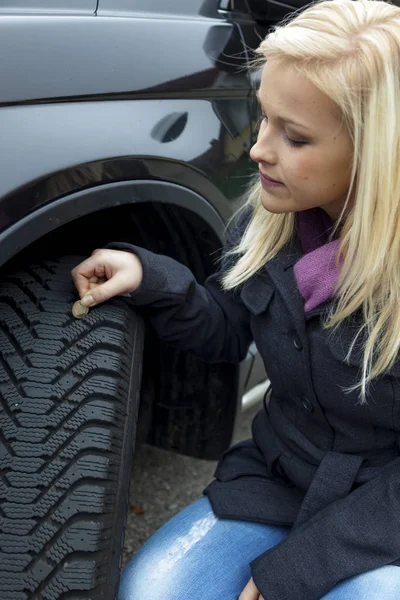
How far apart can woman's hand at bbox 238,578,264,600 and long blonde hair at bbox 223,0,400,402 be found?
1.37 ft

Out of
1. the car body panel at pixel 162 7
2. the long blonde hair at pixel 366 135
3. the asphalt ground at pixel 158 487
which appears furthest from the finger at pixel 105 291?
the asphalt ground at pixel 158 487

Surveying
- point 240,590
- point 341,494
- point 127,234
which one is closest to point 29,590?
point 240,590

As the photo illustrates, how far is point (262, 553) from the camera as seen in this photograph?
1555mm

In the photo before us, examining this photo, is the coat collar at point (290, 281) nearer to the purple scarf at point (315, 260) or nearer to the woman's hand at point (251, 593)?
the purple scarf at point (315, 260)

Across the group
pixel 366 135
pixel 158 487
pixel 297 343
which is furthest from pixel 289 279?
pixel 158 487

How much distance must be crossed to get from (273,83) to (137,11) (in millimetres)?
424

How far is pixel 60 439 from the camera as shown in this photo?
1.26 meters

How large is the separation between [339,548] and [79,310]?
2.12 feet

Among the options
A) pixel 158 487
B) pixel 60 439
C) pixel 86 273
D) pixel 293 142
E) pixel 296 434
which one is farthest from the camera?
pixel 158 487

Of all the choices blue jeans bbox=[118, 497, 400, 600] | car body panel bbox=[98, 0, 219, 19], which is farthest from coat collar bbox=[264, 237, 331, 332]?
car body panel bbox=[98, 0, 219, 19]

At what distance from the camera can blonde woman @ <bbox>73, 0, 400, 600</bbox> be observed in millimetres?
1322

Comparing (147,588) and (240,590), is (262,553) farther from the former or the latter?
(147,588)

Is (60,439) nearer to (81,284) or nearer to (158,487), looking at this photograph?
(81,284)

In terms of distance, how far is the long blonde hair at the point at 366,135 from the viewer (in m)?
1.29
